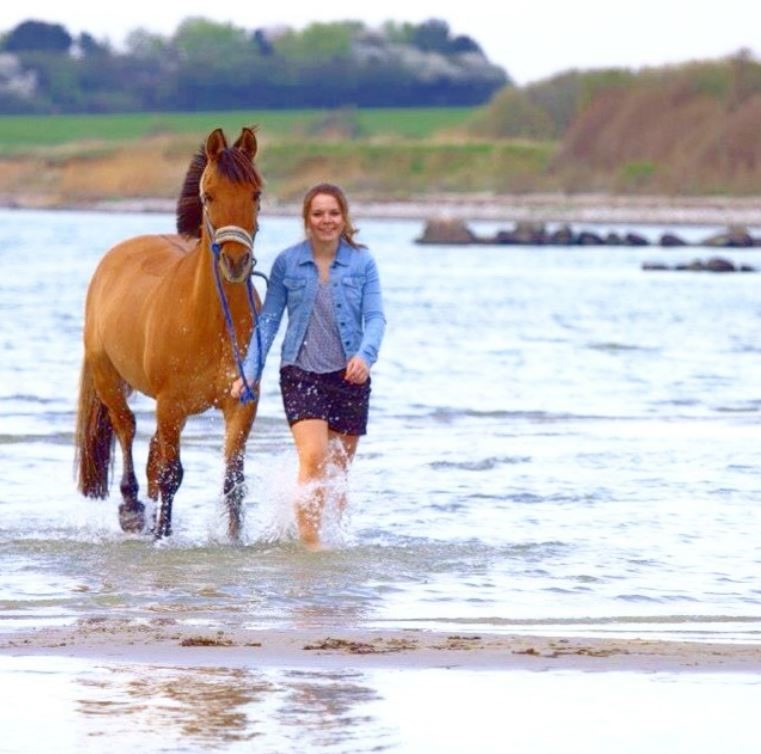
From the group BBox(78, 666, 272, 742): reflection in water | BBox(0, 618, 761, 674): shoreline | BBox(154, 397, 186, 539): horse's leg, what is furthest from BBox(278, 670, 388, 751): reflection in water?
BBox(154, 397, 186, 539): horse's leg

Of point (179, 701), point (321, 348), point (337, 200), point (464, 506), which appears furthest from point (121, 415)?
point (179, 701)

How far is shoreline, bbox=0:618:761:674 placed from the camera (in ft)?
21.2

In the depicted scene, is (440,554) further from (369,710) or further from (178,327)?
(369,710)

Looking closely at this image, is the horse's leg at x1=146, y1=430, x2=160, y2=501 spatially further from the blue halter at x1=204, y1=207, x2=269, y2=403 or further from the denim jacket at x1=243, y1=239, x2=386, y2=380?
the denim jacket at x1=243, y1=239, x2=386, y2=380

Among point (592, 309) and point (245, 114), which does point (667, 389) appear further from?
point (245, 114)

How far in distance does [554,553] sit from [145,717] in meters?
4.22

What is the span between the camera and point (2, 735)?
5398 millimetres

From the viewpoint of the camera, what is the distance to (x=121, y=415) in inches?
428

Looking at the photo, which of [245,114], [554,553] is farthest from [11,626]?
[245,114]

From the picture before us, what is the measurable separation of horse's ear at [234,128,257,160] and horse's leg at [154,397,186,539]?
121 centimetres

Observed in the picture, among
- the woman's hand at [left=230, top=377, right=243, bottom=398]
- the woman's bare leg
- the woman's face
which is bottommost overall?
the woman's bare leg

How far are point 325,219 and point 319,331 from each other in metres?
Result: 0.50

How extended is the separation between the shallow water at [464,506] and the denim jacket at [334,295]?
0.91 metres

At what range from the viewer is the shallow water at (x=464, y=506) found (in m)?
8.12
